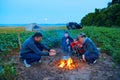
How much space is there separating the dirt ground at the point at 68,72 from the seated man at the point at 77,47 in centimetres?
64

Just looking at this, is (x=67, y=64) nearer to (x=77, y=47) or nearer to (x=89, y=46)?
(x=89, y=46)

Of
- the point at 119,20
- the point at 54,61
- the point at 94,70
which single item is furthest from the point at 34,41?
the point at 119,20

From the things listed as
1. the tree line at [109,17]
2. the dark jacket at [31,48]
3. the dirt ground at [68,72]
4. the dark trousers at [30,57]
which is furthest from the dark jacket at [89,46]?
the tree line at [109,17]

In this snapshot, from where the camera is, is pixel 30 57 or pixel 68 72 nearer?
pixel 68 72

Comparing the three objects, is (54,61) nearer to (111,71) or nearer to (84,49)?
(84,49)

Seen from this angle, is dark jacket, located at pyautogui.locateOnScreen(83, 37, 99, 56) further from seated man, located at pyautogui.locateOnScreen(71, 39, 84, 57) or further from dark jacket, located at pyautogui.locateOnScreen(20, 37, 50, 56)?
dark jacket, located at pyautogui.locateOnScreen(20, 37, 50, 56)

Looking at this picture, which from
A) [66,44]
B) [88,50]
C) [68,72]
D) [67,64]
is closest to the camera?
[68,72]

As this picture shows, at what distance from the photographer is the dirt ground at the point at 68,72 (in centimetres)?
972

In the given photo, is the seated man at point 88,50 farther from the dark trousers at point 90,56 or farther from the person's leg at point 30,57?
the person's leg at point 30,57

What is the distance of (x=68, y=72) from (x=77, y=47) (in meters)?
2.11

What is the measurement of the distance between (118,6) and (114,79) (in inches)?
1109

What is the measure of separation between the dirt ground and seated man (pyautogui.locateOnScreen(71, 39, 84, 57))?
0.64 m

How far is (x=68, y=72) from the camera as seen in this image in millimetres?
10297

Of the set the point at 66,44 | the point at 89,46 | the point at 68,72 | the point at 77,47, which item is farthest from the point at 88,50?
the point at 66,44
